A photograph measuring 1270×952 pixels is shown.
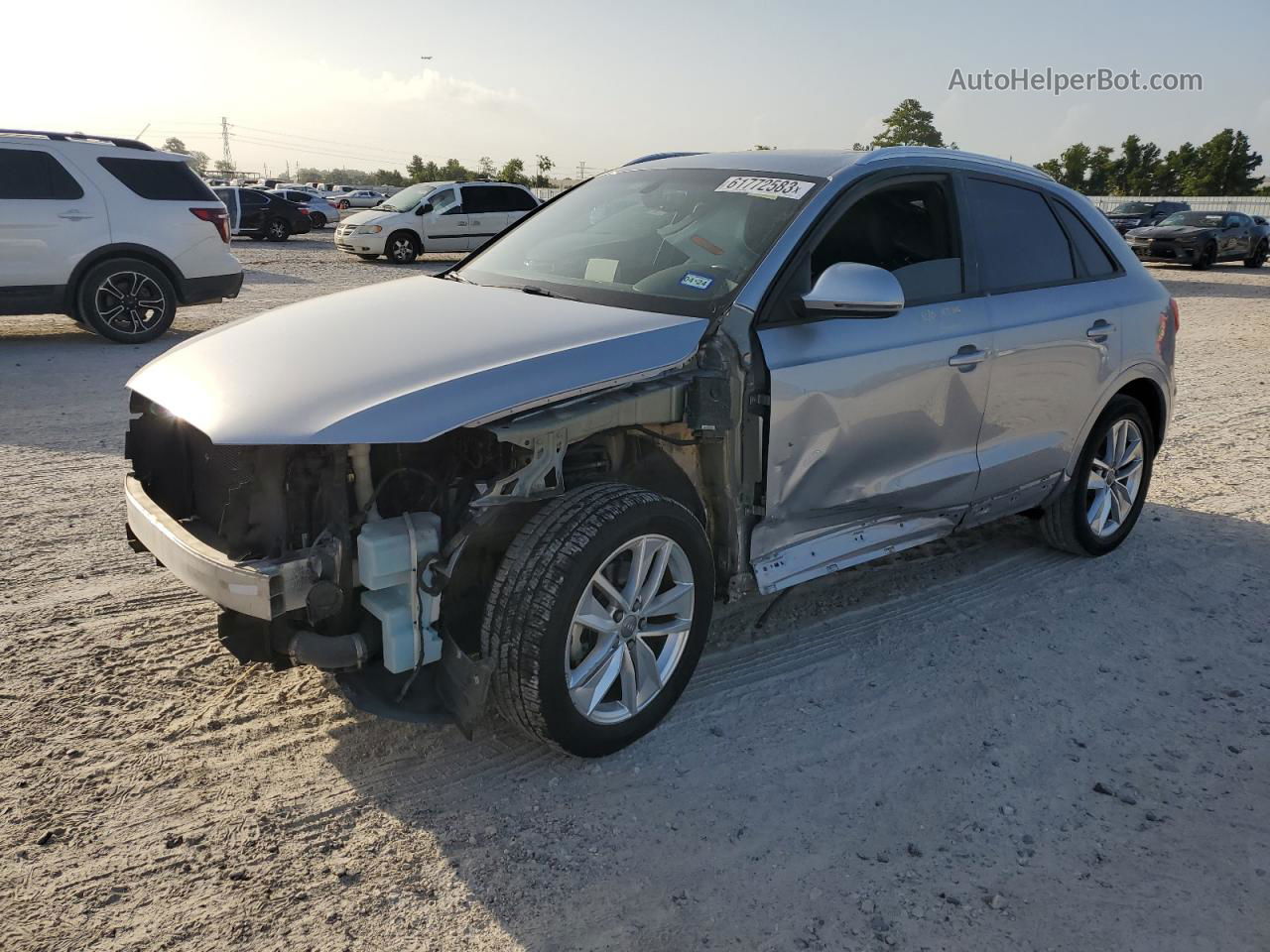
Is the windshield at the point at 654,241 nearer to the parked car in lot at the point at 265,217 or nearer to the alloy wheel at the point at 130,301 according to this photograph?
the alloy wheel at the point at 130,301

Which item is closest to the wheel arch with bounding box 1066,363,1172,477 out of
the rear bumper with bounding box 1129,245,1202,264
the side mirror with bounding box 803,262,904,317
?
the side mirror with bounding box 803,262,904,317

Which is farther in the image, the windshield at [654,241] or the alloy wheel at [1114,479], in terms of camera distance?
the alloy wheel at [1114,479]

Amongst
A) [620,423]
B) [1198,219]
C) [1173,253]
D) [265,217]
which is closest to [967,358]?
[620,423]

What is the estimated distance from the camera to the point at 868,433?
3.69 meters

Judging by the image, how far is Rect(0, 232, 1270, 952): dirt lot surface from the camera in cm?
254

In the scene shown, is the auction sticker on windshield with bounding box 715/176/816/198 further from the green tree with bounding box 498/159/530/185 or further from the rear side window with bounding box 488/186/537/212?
the green tree with bounding box 498/159/530/185

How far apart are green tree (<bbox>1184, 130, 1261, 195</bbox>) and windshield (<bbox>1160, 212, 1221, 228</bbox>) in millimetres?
36886

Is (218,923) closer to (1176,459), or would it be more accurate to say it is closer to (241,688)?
(241,688)

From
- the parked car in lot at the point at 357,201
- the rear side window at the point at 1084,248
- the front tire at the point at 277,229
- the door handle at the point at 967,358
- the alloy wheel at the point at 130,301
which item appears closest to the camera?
the door handle at the point at 967,358

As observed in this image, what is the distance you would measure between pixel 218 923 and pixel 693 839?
1.26 metres

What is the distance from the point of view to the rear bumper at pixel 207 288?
1035 cm

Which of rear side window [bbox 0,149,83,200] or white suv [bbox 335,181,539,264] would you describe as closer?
rear side window [bbox 0,149,83,200]

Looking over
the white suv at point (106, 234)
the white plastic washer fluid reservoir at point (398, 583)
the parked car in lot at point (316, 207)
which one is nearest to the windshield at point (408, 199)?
the white suv at point (106, 234)

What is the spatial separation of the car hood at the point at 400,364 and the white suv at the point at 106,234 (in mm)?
7302
